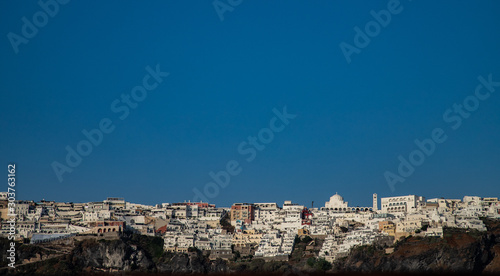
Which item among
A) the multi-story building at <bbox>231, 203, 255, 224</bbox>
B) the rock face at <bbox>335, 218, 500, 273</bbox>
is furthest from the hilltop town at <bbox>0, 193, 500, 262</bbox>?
the rock face at <bbox>335, 218, 500, 273</bbox>

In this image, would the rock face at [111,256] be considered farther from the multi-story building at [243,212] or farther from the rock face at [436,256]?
the rock face at [436,256]

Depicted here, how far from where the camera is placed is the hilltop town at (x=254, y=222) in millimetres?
85312

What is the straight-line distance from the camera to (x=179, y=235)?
3524 inches

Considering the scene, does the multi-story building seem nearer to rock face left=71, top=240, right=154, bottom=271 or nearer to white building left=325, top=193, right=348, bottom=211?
white building left=325, top=193, right=348, bottom=211

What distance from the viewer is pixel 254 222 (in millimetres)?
97375

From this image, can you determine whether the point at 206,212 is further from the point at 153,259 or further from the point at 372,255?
the point at 372,255

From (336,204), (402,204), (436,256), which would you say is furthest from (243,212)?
(436,256)

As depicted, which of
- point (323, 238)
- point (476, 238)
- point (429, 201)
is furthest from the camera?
point (429, 201)

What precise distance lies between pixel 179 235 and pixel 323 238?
1643 cm

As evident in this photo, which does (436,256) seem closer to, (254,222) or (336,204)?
(336,204)

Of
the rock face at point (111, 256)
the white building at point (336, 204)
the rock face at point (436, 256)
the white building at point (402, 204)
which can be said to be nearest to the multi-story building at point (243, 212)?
the white building at point (336, 204)

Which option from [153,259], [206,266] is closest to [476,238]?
[206,266]

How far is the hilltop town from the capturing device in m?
85.3

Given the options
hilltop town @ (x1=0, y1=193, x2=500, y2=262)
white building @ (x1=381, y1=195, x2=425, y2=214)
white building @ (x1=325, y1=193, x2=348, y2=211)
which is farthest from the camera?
white building @ (x1=325, y1=193, x2=348, y2=211)
